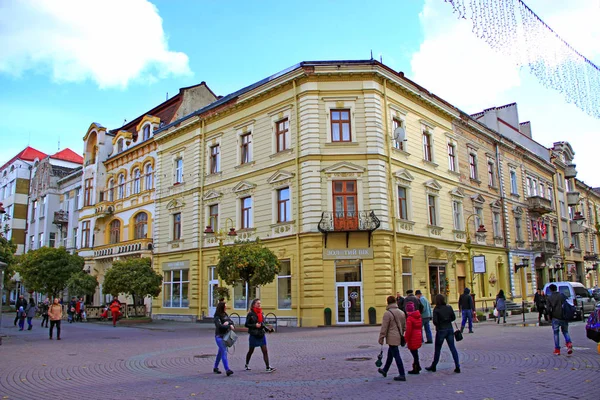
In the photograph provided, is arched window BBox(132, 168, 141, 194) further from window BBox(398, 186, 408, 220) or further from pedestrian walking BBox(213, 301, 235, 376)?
pedestrian walking BBox(213, 301, 235, 376)

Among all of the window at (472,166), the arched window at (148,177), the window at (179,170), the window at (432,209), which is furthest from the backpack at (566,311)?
the arched window at (148,177)

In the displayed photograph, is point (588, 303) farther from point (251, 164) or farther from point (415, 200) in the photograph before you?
point (251, 164)

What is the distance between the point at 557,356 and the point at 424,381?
4899 millimetres

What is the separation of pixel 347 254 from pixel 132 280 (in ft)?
44.1

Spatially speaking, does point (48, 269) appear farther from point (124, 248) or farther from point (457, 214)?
point (457, 214)

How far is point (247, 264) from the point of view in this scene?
71.5 feet

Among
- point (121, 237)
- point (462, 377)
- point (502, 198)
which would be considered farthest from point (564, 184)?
point (462, 377)

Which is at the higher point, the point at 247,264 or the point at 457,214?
the point at 457,214

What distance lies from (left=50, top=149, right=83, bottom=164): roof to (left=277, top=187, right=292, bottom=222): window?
37.4 metres

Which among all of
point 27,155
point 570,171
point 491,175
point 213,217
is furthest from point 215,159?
point 27,155

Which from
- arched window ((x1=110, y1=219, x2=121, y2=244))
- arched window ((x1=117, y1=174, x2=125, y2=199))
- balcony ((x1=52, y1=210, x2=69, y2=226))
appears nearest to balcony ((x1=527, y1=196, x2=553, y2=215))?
arched window ((x1=117, y1=174, x2=125, y2=199))

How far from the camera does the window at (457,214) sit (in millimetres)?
30938

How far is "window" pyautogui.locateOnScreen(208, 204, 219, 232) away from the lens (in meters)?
30.7

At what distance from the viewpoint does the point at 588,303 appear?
26156 millimetres
